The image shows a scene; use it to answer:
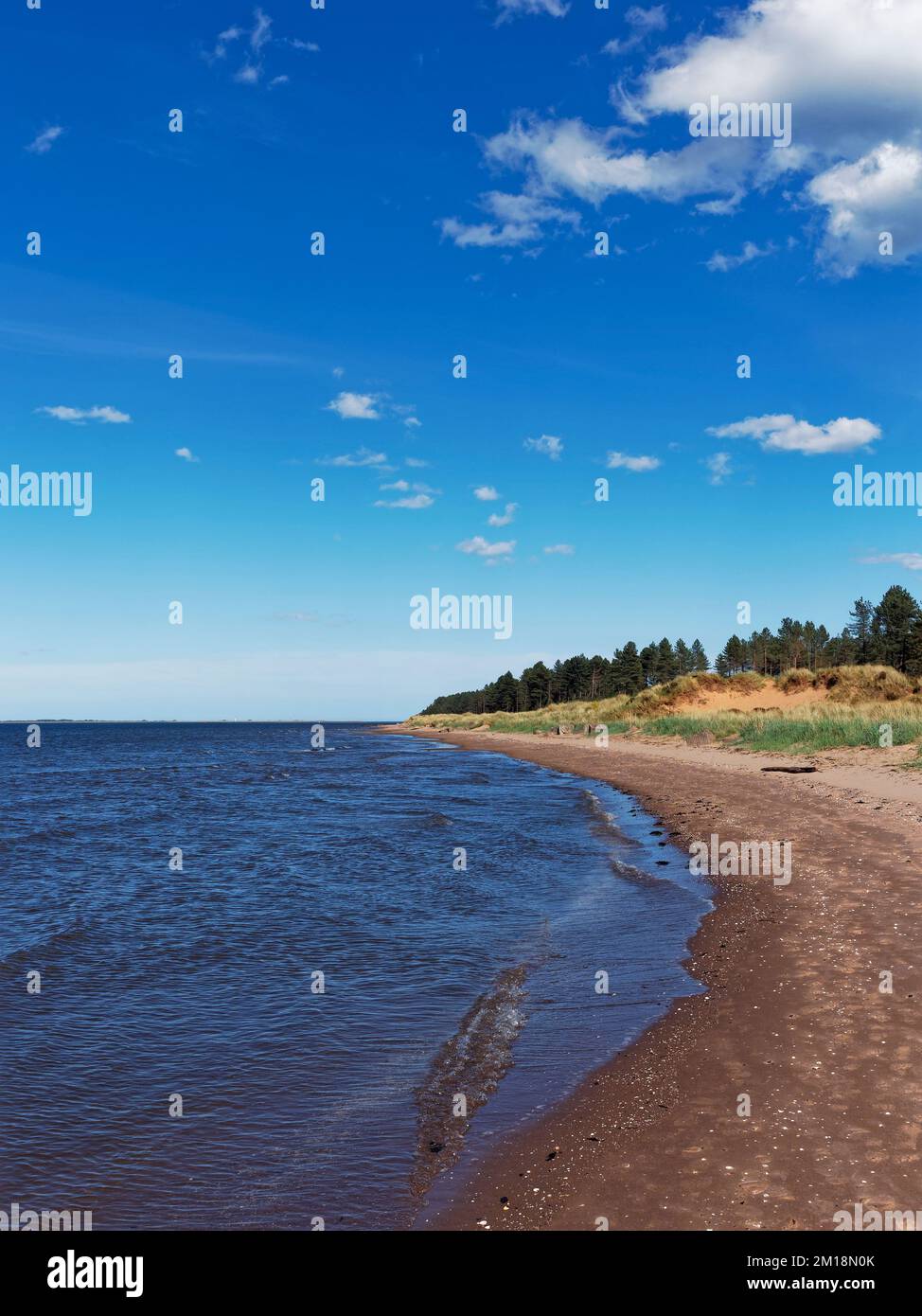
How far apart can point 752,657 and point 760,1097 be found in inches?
5597

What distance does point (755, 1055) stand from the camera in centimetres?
834

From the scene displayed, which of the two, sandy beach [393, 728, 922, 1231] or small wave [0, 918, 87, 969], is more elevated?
sandy beach [393, 728, 922, 1231]

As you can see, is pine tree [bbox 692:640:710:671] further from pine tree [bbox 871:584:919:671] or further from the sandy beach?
the sandy beach

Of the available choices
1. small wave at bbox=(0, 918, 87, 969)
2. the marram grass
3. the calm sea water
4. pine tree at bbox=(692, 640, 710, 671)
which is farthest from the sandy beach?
pine tree at bbox=(692, 640, 710, 671)

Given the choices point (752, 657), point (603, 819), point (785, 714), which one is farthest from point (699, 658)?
point (603, 819)

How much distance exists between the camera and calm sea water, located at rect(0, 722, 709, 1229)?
693 centimetres

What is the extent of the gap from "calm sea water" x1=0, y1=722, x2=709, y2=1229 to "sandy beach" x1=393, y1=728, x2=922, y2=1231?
56 centimetres

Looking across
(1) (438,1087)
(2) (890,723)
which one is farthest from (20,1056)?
(2) (890,723)

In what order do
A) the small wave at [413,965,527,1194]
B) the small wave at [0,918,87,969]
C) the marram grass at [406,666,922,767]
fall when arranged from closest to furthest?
the small wave at [413,965,527,1194], the small wave at [0,918,87,969], the marram grass at [406,666,922,767]

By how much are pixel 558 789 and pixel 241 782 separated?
67.9ft

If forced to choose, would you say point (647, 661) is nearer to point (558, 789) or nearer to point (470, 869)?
point (558, 789)

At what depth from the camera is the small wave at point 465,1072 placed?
7.11 metres

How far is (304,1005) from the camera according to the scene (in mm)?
11047
